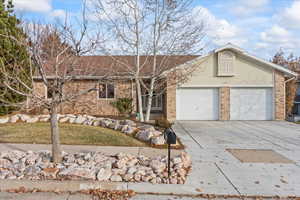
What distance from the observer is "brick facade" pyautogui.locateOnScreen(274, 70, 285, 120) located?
539 inches

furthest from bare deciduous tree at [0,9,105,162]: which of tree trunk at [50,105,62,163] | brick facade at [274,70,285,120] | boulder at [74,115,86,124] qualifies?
brick facade at [274,70,285,120]

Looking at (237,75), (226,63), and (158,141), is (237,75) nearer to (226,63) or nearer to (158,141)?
(226,63)

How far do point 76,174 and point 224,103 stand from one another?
1156 cm

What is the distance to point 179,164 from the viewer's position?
4746mm

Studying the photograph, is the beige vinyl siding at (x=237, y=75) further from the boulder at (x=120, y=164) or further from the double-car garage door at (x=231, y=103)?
the boulder at (x=120, y=164)

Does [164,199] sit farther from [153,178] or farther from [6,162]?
[6,162]

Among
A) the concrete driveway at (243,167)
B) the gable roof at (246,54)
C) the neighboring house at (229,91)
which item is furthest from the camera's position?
the neighboring house at (229,91)

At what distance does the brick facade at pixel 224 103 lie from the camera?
13695mm

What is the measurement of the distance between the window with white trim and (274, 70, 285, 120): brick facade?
3.08 m

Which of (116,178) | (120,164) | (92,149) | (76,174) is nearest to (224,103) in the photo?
(92,149)

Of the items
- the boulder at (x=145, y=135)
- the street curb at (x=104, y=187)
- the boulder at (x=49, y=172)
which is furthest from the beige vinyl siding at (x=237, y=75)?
the boulder at (x=49, y=172)

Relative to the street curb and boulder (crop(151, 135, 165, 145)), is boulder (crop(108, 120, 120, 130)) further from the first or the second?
the street curb

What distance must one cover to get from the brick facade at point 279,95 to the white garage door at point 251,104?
0.95ft

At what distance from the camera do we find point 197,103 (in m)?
13.8
